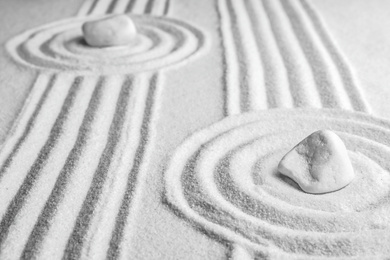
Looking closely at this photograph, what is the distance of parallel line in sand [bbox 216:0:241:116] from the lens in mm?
1201

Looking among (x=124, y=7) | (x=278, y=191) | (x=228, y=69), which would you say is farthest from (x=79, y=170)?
(x=124, y=7)

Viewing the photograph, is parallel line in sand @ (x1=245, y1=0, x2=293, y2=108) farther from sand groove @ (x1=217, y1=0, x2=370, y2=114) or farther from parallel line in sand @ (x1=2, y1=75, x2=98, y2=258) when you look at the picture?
parallel line in sand @ (x1=2, y1=75, x2=98, y2=258)

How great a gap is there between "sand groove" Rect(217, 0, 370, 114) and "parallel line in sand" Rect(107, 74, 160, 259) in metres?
0.19

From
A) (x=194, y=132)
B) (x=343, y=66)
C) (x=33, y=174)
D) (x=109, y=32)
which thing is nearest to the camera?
(x=33, y=174)

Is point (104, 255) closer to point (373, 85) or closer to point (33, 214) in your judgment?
point (33, 214)

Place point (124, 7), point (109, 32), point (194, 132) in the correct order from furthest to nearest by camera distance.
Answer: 1. point (124, 7)
2. point (109, 32)
3. point (194, 132)

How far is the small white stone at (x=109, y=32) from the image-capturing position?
58.2 inches

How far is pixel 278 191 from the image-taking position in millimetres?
903

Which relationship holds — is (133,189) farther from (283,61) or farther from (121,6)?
(121,6)

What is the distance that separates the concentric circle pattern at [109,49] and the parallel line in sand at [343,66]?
0.36m

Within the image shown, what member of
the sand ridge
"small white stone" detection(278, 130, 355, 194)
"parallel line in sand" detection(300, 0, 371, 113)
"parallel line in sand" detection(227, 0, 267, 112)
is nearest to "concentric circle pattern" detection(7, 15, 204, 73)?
the sand ridge

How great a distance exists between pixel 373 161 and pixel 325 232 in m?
0.22

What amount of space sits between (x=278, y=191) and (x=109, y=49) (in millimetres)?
778

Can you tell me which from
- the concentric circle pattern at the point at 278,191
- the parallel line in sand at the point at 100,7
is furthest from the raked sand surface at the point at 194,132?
the parallel line in sand at the point at 100,7
